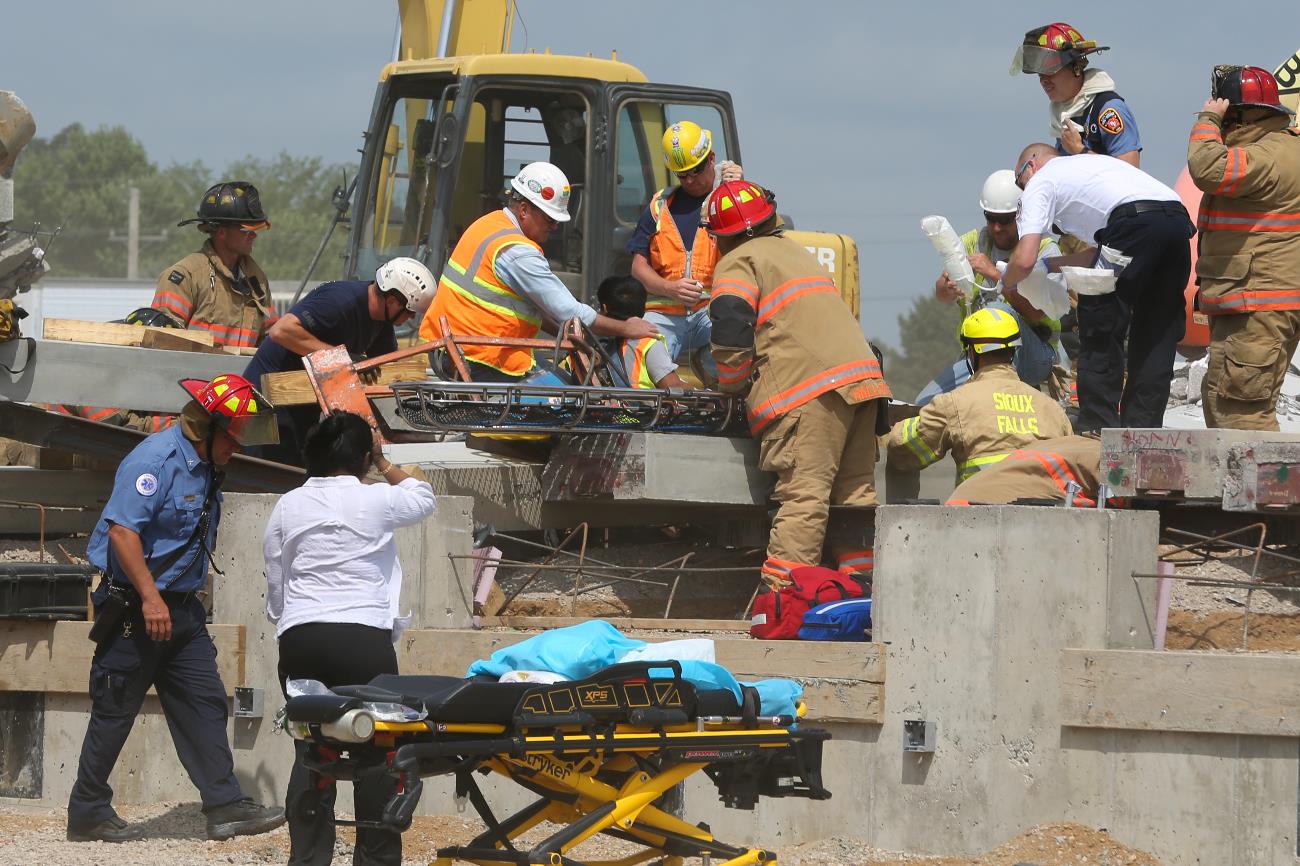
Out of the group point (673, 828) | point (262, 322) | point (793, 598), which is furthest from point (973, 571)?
point (262, 322)

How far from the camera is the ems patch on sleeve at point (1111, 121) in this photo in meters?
9.33

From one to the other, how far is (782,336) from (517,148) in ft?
12.1

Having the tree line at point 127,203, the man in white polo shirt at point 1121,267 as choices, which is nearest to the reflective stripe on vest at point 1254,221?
the man in white polo shirt at point 1121,267

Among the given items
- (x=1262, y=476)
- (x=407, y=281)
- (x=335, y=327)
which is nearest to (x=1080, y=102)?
(x=1262, y=476)

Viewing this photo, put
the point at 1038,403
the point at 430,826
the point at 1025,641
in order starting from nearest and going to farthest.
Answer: the point at 1025,641
the point at 430,826
the point at 1038,403

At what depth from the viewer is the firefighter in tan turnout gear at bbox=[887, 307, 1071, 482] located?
8633mm

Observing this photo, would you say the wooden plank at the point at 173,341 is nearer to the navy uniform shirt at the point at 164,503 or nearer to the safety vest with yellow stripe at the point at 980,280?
the navy uniform shirt at the point at 164,503

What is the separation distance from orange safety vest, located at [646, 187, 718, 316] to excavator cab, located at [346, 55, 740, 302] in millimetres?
1409

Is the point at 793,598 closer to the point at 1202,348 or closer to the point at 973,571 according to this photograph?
the point at 973,571

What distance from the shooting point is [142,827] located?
7781 millimetres

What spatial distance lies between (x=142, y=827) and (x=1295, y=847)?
185 inches

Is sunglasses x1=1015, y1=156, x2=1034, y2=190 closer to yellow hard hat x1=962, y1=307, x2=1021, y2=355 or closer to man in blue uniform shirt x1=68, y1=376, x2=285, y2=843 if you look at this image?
yellow hard hat x1=962, y1=307, x2=1021, y2=355

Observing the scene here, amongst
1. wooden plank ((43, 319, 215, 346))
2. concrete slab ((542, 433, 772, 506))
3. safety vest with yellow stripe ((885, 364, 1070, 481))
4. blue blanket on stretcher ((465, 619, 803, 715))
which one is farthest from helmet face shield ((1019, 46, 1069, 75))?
wooden plank ((43, 319, 215, 346))

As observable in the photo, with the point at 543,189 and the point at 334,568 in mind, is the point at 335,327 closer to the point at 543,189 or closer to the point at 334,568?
the point at 543,189
